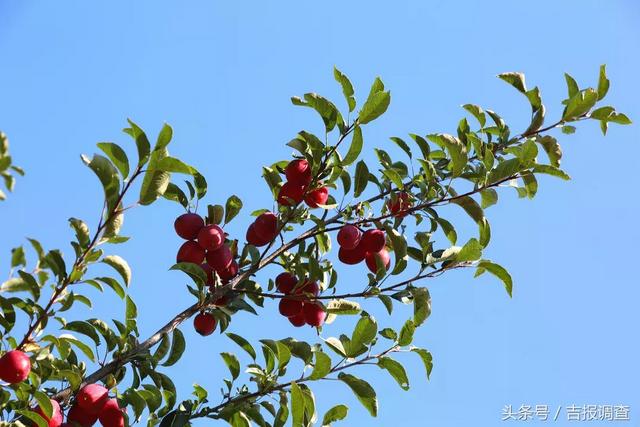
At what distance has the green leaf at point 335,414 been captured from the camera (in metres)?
3.25

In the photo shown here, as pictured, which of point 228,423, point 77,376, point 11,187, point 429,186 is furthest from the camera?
point 429,186

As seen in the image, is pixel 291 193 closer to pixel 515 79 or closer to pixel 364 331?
pixel 364 331

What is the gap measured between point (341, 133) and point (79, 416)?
56.6 inches

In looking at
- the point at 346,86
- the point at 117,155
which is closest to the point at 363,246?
the point at 346,86

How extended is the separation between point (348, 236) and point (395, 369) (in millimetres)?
559

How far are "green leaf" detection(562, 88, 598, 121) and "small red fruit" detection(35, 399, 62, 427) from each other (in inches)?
94.5

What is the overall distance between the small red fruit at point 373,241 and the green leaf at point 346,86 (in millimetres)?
542

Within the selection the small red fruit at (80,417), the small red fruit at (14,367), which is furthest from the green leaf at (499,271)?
the small red fruit at (14,367)

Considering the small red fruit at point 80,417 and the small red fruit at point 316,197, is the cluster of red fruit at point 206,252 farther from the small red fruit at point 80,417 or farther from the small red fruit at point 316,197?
the small red fruit at point 80,417

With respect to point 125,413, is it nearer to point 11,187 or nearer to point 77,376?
point 77,376

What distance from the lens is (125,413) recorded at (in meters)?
3.11

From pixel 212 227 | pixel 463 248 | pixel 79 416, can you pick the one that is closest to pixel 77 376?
pixel 79 416

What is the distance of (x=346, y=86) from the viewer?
3221mm

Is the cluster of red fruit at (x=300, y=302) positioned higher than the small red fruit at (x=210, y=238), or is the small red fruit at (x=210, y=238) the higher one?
the small red fruit at (x=210, y=238)
